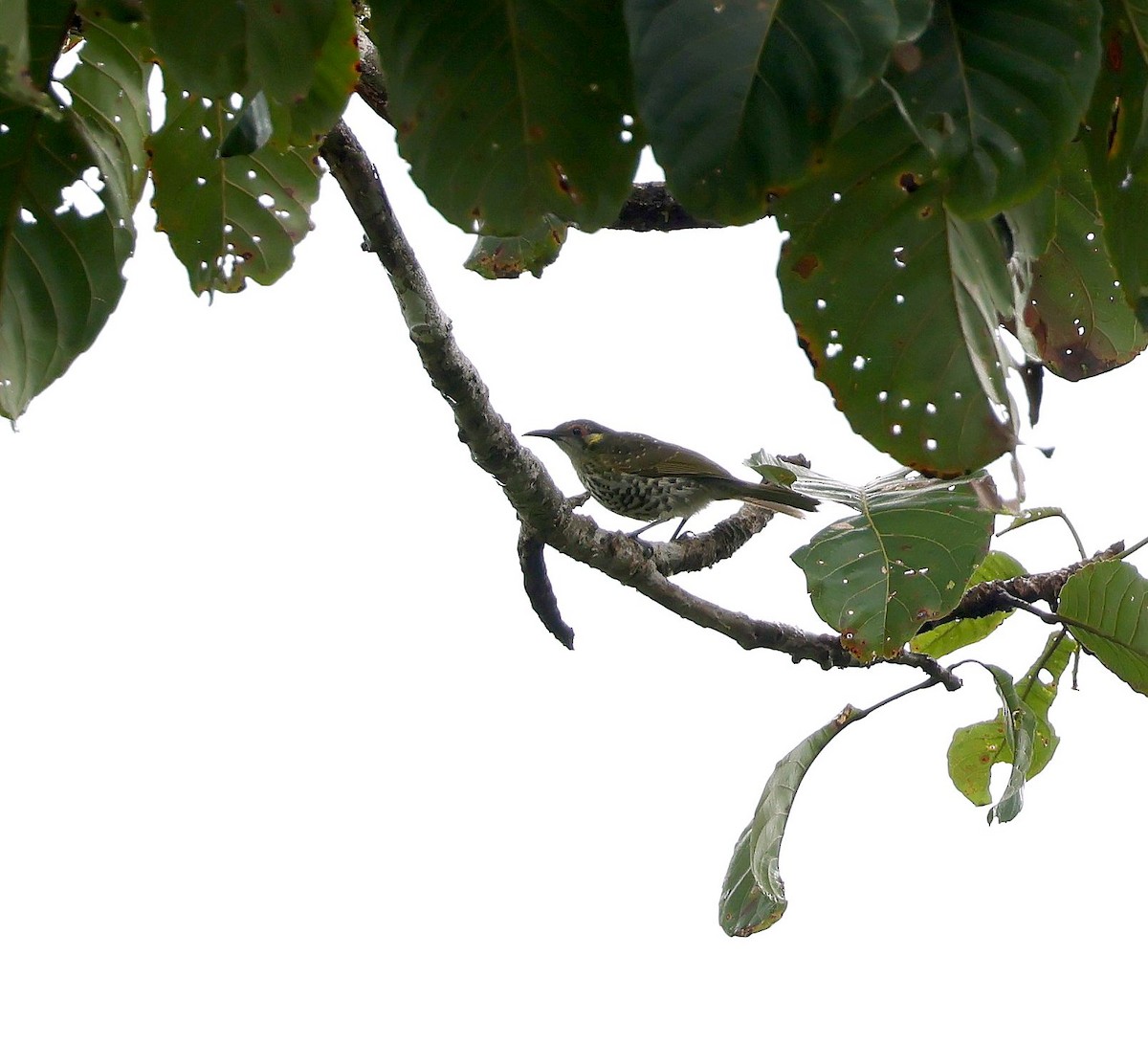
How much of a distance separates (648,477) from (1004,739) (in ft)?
5.07

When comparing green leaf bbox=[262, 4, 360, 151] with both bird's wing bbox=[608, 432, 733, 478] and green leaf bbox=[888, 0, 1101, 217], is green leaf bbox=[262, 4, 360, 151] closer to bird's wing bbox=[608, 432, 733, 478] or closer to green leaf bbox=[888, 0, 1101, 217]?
green leaf bbox=[888, 0, 1101, 217]

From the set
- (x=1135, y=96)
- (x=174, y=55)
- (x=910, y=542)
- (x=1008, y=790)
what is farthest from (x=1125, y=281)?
(x=1008, y=790)

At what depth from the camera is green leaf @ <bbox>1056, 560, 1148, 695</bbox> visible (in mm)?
2371

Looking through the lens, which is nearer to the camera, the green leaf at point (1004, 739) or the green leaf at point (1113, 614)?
the green leaf at point (1113, 614)

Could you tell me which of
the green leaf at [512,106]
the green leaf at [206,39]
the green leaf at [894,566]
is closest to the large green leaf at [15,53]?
the green leaf at [206,39]

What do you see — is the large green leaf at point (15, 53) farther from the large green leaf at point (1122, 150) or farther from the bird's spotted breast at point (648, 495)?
the bird's spotted breast at point (648, 495)

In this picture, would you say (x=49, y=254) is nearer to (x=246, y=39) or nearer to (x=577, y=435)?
(x=246, y=39)

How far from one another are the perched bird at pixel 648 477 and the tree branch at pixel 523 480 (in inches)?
46.2

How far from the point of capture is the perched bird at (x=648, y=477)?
4094mm

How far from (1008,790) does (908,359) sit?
65.1 inches

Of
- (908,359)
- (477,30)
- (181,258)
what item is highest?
(181,258)

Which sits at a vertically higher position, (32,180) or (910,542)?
(32,180)

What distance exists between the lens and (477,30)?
0.98 m

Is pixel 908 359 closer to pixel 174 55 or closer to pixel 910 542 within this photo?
pixel 174 55
